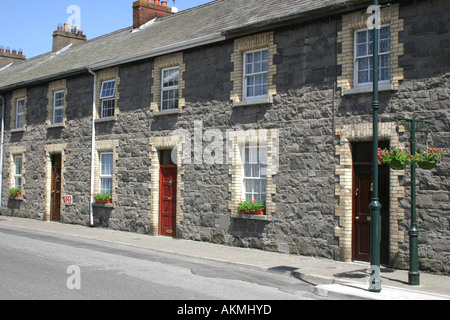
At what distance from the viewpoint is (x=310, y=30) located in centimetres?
1231

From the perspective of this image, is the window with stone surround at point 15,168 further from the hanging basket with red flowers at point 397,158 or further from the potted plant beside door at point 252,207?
the hanging basket with red flowers at point 397,158

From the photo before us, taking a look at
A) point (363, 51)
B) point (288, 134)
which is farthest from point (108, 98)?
point (363, 51)

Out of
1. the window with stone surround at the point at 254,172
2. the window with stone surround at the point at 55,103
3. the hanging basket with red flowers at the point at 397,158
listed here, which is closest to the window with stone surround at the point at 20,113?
the window with stone surround at the point at 55,103

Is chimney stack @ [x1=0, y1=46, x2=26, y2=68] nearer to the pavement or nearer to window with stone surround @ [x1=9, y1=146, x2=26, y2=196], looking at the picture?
window with stone surround @ [x1=9, y1=146, x2=26, y2=196]

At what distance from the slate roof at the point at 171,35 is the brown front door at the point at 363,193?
11.5 feet

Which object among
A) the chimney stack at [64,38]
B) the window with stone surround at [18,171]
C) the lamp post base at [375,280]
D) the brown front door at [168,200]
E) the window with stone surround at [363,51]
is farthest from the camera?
the chimney stack at [64,38]

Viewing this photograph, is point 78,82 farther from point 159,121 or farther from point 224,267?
point 224,267

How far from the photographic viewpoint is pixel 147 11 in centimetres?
2180

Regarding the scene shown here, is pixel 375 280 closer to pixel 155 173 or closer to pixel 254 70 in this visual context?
pixel 254 70

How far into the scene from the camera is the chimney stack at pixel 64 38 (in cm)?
2700

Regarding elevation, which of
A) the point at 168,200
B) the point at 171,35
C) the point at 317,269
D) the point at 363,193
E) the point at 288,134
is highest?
the point at 171,35

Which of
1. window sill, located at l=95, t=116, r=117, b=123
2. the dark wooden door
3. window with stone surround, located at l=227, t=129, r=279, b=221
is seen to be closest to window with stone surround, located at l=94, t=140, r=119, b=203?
window sill, located at l=95, t=116, r=117, b=123

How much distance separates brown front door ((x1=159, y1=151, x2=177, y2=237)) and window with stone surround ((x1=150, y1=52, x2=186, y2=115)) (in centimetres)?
156

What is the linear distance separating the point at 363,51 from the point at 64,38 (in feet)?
66.3
